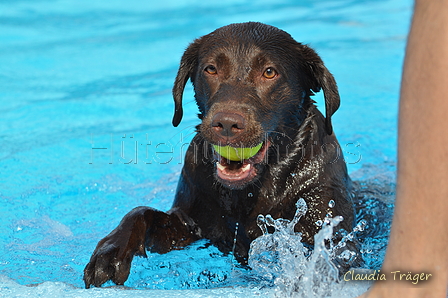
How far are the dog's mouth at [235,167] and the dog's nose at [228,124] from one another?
0.74 feet

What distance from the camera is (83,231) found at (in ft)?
14.7

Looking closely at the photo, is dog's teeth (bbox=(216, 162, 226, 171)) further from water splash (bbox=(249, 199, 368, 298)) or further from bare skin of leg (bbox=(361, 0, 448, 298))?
bare skin of leg (bbox=(361, 0, 448, 298))

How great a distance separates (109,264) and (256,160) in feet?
3.54

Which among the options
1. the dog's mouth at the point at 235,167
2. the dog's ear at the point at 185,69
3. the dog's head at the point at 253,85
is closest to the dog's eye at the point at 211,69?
the dog's head at the point at 253,85

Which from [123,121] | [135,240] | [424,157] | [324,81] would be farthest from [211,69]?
[123,121]

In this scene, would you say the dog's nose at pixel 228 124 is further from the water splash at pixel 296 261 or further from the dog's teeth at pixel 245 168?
the water splash at pixel 296 261

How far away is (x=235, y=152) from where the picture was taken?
3367 mm

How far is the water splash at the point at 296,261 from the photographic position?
2879 mm

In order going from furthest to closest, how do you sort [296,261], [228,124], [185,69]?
[185,69]
[296,261]
[228,124]

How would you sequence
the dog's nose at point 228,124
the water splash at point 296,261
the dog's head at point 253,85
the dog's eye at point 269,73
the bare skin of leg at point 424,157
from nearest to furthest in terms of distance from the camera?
the bare skin of leg at point 424,157 < the water splash at point 296,261 < the dog's nose at point 228,124 < the dog's head at point 253,85 < the dog's eye at point 269,73

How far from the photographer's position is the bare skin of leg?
1.72 metres

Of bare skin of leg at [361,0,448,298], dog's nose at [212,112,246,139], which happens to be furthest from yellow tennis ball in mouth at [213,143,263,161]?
bare skin of leg at [361,0,448,298]

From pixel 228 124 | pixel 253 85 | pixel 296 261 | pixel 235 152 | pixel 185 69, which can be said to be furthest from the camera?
pixel 185 69

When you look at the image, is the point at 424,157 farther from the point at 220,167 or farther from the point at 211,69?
the point at 211,69
